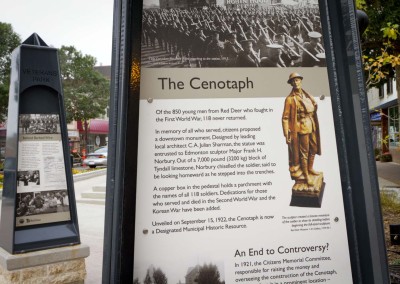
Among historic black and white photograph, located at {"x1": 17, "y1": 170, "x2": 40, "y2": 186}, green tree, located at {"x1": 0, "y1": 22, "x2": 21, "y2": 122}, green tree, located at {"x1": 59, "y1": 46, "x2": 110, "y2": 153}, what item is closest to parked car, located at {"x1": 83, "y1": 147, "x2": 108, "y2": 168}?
green tree, located at {"x1": 0, "y1": 22, "x2": 21, "y2": 122}

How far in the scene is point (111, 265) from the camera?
4.81 feet

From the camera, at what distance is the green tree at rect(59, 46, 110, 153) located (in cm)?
3762

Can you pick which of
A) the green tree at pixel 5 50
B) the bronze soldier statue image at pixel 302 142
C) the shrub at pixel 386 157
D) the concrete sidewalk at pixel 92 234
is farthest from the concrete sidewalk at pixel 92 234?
the shrub at pixel 386 157

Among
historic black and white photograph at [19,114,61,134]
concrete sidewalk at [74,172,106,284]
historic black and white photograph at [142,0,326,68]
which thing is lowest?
concrete sidewalk at [74,172,106,284]

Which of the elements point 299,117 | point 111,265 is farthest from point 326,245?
point 111,265

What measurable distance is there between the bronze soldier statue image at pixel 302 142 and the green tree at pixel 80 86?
38.1m

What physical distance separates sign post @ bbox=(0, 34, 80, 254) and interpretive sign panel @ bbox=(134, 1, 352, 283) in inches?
127

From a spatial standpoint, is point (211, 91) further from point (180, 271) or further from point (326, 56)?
point (180, 271)

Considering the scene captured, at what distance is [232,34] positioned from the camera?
1617 millimetres

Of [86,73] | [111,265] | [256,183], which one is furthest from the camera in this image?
[86,73]

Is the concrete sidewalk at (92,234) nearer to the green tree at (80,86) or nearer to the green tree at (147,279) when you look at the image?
the green tree at (147,279)

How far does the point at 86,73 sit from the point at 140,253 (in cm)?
3852

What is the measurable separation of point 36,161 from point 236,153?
3.44 m

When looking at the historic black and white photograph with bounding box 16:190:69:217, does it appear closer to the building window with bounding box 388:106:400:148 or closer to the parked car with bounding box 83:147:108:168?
the parked car with bounding box 83:147:108:168
